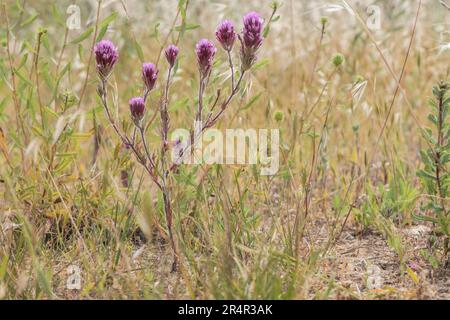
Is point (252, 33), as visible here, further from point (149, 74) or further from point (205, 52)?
point (149, 74)

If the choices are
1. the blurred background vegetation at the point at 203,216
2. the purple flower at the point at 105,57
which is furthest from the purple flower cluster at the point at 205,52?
the blurred background vegetation at the point at 203,216

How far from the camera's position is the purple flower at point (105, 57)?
5.85 feet

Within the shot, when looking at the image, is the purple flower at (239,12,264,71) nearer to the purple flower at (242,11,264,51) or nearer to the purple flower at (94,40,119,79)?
the purple flower at (242,11,264,51)

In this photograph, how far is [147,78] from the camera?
1.83 meters

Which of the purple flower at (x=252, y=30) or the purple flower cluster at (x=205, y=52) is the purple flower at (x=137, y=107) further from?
the purple flower at (x=252, y=30)

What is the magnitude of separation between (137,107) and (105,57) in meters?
0.15

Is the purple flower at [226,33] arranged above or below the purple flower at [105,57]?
above

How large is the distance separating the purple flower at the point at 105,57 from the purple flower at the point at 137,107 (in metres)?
0.10

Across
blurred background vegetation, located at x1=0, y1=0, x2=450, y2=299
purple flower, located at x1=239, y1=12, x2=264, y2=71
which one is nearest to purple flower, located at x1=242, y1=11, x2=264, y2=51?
purple flower, located at x1=239, y1=12, x2=264, y2=71

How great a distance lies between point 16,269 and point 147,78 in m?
0.59

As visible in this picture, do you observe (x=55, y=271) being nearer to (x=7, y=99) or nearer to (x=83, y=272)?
(x=83, y=272)

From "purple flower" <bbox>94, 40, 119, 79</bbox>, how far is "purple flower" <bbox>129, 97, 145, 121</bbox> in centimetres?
10

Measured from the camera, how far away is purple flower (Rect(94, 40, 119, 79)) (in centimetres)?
178
